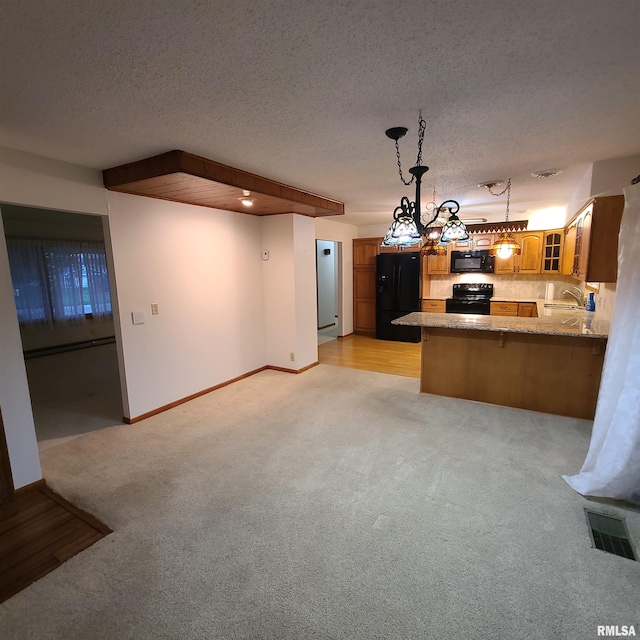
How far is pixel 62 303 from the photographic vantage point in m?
6.61

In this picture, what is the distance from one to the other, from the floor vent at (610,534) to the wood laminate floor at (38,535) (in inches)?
111

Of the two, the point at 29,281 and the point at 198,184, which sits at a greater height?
the point at 198,184

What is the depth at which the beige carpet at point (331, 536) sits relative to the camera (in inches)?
58.8

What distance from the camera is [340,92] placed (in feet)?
5.85

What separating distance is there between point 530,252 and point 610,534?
5.05 metres

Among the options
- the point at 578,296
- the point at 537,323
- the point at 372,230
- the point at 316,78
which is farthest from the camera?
the point at 372,230

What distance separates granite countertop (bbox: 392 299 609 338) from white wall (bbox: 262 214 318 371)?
1596 millimetres

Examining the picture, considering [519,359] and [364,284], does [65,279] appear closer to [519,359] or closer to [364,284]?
[364,284]

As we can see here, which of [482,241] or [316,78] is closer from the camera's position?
[316,78]

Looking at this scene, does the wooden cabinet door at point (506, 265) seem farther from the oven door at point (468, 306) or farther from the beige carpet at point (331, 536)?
the beige carpet at point (331, 536)

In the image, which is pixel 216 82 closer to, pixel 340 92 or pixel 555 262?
pixel 340 92

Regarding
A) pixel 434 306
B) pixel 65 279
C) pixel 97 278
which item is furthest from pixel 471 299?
pixel 65 279

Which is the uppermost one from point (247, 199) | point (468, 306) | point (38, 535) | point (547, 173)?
point (547, 173)

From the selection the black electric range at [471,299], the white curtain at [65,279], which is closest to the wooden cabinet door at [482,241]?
the black electric range at [471,299]
